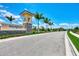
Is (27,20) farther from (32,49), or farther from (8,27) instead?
(32,49)

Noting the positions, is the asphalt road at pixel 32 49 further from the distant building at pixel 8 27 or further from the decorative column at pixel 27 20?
the decorative column at pixel 27 20

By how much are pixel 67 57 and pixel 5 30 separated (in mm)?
25192

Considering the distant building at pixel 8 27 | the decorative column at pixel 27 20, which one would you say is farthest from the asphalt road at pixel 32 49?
the decorative column at pixel 27 20

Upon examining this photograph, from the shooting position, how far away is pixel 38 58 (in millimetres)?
10727

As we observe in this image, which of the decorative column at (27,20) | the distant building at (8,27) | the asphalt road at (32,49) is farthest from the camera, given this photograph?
the decorative column at (27,20)

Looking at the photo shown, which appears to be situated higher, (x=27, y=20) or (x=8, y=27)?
(x=27, y=20)

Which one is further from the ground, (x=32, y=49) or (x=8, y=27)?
(x=8, y=27)

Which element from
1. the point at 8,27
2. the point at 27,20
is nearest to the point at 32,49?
the point at 8,27

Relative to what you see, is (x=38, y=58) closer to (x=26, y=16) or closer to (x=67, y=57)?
A: (x=67, y=57)

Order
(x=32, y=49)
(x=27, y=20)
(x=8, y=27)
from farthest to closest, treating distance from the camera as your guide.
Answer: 1. (x=27, y=20)
2. (x=8, y=27)
3. (x=32, y=49)

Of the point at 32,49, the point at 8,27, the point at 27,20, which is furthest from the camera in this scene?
the point at 27,20

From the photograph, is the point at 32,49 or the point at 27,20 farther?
the point at 27,20

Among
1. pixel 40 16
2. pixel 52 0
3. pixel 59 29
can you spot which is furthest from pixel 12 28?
pixel 59 29

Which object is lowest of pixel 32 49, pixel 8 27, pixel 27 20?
pixel 32 49
